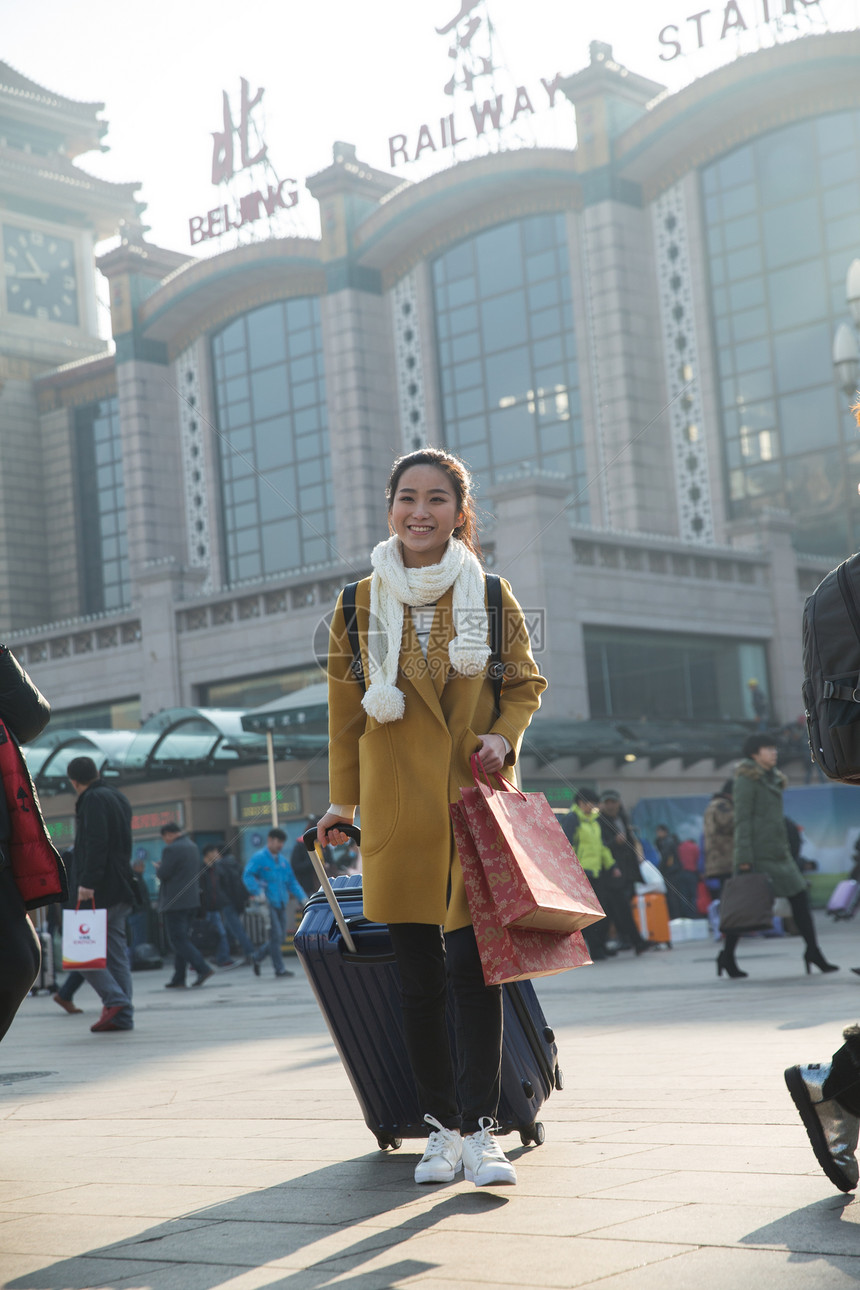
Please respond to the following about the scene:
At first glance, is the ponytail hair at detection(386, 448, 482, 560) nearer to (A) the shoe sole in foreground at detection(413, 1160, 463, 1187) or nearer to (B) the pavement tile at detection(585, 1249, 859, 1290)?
(A) the shoe sole in foreground at detection(413, 1160, 463, 1187)

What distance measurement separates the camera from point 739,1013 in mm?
8148

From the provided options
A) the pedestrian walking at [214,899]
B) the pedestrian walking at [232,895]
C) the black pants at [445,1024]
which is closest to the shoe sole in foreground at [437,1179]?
the black pants at [445,1024]

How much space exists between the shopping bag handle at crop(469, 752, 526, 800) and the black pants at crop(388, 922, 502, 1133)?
1.29 feet

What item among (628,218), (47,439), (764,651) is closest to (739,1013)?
(764,651)

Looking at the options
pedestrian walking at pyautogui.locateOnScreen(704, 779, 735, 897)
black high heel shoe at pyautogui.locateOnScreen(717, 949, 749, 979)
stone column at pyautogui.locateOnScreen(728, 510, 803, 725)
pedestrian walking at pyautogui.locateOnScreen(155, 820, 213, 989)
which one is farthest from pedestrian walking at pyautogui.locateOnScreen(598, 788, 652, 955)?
stone column at pyautogui.locateOnScreen(728, 510, 803, 725)

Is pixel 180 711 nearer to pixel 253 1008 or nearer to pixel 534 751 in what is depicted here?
pixel 534 751

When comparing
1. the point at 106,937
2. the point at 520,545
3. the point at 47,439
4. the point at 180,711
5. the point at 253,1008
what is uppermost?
the point at 47,439

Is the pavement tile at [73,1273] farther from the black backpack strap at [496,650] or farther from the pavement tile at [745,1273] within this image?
the black backpack strap at [496,650]

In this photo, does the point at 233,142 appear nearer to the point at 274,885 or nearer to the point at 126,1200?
the point at 274,885

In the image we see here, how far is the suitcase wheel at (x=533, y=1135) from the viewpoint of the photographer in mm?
4172

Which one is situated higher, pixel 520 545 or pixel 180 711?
pixel 520 545

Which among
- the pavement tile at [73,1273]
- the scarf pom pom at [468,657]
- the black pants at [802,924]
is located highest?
the scarf pom pom at [468,657]

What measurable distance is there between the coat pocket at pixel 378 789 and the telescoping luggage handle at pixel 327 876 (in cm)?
15

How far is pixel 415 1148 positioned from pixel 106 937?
21.1 feet
